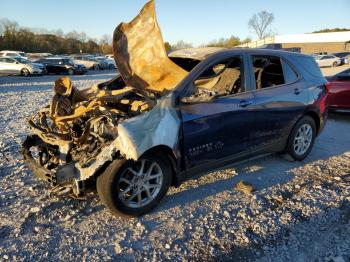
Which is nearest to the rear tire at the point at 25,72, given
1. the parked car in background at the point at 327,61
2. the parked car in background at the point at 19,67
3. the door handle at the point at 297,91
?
the parked car in background at the point at 19,67

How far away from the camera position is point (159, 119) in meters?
3.73

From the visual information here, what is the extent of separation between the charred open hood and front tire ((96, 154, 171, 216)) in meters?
1.13

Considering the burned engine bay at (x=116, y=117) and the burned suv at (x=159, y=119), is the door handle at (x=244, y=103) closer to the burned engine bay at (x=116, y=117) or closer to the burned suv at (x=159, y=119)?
the burned suv at (x=159, y=119)

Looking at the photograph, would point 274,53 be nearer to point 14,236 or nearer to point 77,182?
point 77,182

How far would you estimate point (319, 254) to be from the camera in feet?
10.8

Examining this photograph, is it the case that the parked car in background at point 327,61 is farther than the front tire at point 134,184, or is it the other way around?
the parked car in background at point 327,61

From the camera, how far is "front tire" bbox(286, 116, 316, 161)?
545 cm

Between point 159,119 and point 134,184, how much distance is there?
0.78 meters

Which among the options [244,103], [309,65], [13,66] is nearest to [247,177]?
[244,103]

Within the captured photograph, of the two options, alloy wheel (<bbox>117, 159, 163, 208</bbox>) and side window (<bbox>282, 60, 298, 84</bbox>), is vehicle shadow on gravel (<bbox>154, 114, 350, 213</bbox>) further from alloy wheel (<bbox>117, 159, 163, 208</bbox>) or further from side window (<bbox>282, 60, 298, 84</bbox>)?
side window (<bbox>282, 60, 298, 84</bbox>)

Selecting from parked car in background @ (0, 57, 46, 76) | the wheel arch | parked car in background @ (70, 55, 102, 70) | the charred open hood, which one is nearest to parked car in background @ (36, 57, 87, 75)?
parked car in background @ (0, 57, 46, 76)

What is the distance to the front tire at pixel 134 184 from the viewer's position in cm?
361

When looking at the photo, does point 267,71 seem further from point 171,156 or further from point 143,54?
point 171,156

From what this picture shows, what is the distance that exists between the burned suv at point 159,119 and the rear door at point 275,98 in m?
0.02
